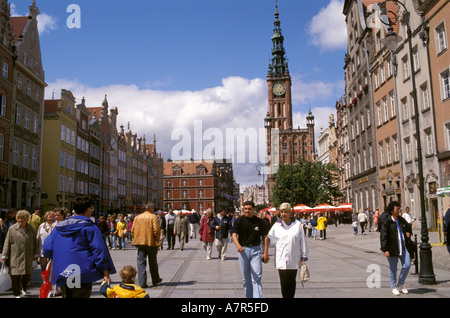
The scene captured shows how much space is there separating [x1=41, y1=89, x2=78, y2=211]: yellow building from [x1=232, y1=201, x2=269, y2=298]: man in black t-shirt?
36952 mm

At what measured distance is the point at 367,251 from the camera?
1858 centimetres

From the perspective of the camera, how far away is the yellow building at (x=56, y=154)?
4244cm

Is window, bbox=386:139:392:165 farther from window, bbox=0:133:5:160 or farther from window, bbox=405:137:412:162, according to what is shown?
window, bbox=0:133:5:160

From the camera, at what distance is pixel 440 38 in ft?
82.5

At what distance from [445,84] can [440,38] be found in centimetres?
287

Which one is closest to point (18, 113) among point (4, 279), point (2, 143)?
point (2, 143)

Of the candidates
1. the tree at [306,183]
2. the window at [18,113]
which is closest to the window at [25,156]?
the window at [18,113]

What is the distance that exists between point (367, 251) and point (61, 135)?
114ft

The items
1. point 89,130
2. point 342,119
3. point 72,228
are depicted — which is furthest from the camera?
point 342,119

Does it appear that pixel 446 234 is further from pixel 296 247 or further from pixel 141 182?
pixel 141 182

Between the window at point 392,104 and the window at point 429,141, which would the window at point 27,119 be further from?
the window at point 429,141

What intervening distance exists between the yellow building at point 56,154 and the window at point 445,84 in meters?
33.9

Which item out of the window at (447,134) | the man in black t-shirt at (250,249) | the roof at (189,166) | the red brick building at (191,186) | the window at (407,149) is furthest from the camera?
the roof at (189,166)
